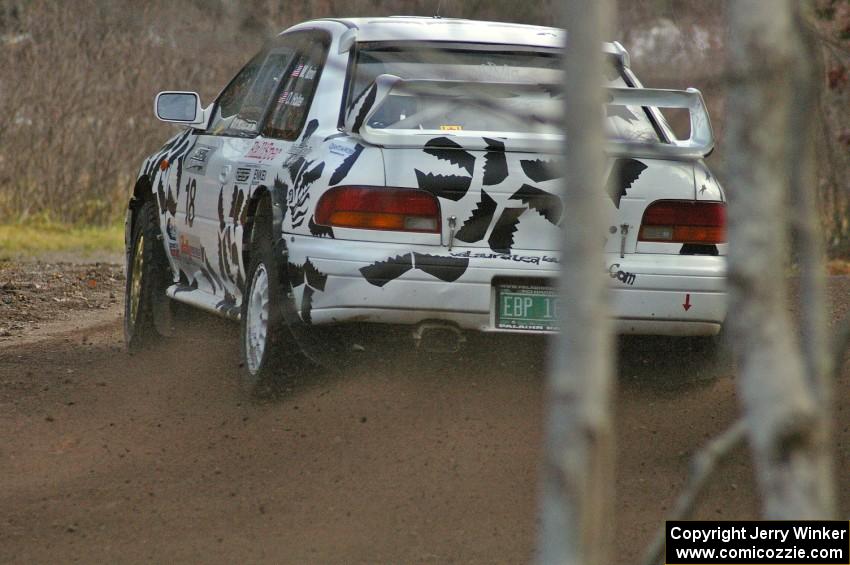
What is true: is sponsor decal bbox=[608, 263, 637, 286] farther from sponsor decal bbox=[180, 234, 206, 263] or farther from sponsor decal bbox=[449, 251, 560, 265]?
sponsor decal bbox=[180, 234, 206, 263]

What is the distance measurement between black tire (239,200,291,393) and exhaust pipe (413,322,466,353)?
623 millimetres

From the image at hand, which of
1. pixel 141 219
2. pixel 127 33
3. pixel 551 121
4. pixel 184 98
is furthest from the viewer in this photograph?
pixel 127 33

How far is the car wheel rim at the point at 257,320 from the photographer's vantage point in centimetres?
695

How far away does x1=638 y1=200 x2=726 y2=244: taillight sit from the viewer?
21.8ft

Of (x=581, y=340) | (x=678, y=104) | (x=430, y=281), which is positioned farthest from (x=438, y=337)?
(x=581, y=340)

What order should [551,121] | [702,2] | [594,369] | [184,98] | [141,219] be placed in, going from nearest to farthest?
[594,369]
[551,121]
[184,98]
[141,219]
[702,2]

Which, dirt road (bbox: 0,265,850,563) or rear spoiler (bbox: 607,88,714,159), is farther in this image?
rear spoiler (bbox: 607,88,714,159)

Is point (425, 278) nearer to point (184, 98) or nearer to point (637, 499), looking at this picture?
point (637, 499)

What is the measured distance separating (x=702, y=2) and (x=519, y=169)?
519cm

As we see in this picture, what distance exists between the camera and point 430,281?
640 cm

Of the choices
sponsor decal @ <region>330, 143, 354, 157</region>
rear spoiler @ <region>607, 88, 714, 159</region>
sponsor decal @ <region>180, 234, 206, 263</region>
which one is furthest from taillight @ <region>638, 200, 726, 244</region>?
sponsor decal @ <region>180, 234, 206, 263</region>

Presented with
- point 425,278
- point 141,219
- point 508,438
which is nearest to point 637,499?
point 508,438

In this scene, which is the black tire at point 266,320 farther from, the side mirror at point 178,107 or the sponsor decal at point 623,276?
the sponsor decal at point 623,276

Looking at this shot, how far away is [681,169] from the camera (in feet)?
22.0
